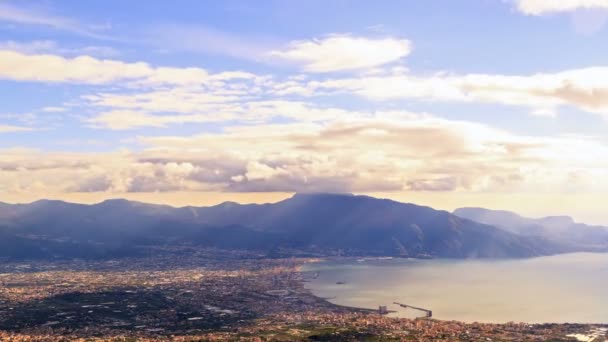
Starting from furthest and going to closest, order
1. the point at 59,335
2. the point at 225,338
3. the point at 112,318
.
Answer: the point at 112,318
the point at 59,335
the point at 225,338

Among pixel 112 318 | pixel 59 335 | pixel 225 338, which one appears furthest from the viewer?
pixel 112 318

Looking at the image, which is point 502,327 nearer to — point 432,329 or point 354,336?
point 432,329

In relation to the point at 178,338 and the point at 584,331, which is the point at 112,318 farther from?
the point at 584,331

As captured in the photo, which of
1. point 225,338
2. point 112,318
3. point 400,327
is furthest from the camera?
point 112,318

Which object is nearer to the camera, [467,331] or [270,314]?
[467,331]

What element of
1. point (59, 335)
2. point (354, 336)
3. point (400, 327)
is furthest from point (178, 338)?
point (400, 327)

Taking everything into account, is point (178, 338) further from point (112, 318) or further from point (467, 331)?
point (467, 331)

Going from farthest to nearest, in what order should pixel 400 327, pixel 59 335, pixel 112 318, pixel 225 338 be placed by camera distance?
pixel 112 318 < pixel 400 327 < pixel 59 335 < pixel 225 338

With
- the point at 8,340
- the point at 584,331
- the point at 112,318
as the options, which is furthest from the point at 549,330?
the point at 8,340

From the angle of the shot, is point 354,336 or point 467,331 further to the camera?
point 467,331
